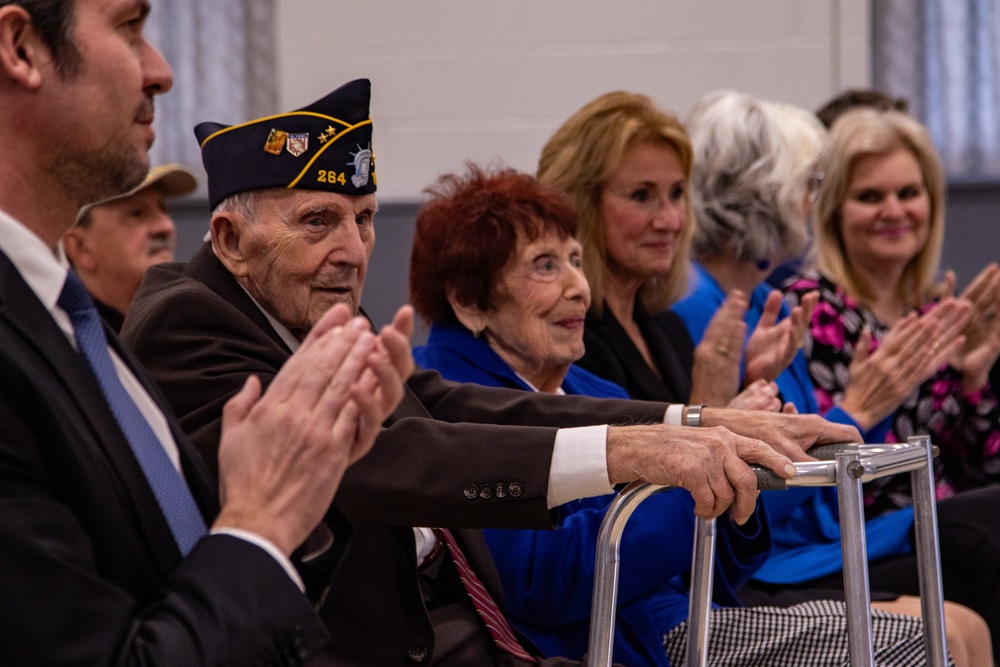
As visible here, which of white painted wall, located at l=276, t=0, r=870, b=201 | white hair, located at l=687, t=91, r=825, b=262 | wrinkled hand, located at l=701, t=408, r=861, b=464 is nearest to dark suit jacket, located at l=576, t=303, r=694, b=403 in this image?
white hair, located at l=687, t=91, r=825, b=262

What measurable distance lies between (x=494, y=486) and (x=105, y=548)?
1.80 ft

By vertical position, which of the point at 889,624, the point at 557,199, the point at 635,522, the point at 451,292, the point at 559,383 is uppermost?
the point at 557,199

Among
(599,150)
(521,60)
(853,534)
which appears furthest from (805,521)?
(521,60)

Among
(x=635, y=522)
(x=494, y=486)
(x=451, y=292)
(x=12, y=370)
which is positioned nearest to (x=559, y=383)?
(x=451, y=292)

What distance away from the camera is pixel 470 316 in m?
2.13

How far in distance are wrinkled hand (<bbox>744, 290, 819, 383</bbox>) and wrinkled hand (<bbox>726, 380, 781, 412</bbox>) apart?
0.32m

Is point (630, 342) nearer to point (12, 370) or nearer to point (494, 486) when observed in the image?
point (494, 486)

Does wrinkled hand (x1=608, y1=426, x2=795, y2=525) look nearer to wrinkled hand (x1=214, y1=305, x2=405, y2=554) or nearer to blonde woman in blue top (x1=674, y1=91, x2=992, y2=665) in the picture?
wrinkled hand (x1=214, y1=305, x2=405, y2=554)

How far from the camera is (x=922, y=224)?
3.25m

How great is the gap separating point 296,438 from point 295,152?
724 mm

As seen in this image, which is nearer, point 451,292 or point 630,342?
point 451,292

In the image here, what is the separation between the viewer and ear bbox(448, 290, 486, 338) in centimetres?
213

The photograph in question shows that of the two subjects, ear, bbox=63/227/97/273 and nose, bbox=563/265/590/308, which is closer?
nose, bbox=563/265/590/308

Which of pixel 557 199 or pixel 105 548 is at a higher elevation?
pixel 557 199
